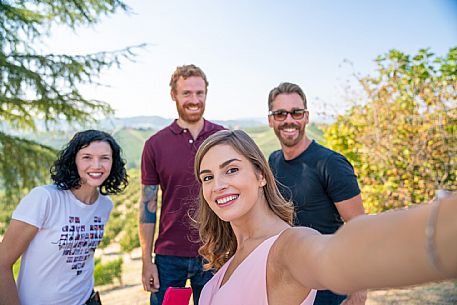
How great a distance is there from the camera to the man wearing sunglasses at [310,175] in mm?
2535

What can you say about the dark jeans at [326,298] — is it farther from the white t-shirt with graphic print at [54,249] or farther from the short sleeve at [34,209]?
the short sleeve at [34,209]

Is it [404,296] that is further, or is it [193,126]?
[404,296]

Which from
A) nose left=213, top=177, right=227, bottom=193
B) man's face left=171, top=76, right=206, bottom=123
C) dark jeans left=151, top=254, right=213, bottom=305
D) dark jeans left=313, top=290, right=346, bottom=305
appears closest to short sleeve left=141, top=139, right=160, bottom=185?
man's face left=171, top=76, right=206, bottom=123

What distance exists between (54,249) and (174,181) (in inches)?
41.9

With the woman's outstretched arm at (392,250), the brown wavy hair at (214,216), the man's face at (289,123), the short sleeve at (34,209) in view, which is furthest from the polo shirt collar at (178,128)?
the woman's outstretched arm at (392,250)

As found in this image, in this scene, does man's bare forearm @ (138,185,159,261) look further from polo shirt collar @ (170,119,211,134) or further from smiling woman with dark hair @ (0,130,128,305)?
smiling woman with dark hair @ (0,130,128,305)

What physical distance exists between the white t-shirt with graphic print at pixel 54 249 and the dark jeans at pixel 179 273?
79 centimetres

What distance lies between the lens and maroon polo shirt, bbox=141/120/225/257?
3082 millimetres

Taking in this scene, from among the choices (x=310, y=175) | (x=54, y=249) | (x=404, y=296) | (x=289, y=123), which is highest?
(x=289, y=123)

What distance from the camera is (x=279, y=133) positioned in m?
2.86

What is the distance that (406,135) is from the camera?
6.42 meters

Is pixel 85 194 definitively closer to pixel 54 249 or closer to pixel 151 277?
pixel 54 249

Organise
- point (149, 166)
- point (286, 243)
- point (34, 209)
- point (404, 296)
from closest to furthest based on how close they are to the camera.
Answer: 1. point (286, 243)
2. point (34, 209)
3. point (149, 166)
4. point (404, 296)

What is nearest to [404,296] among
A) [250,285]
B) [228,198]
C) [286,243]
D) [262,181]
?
[262,181]
